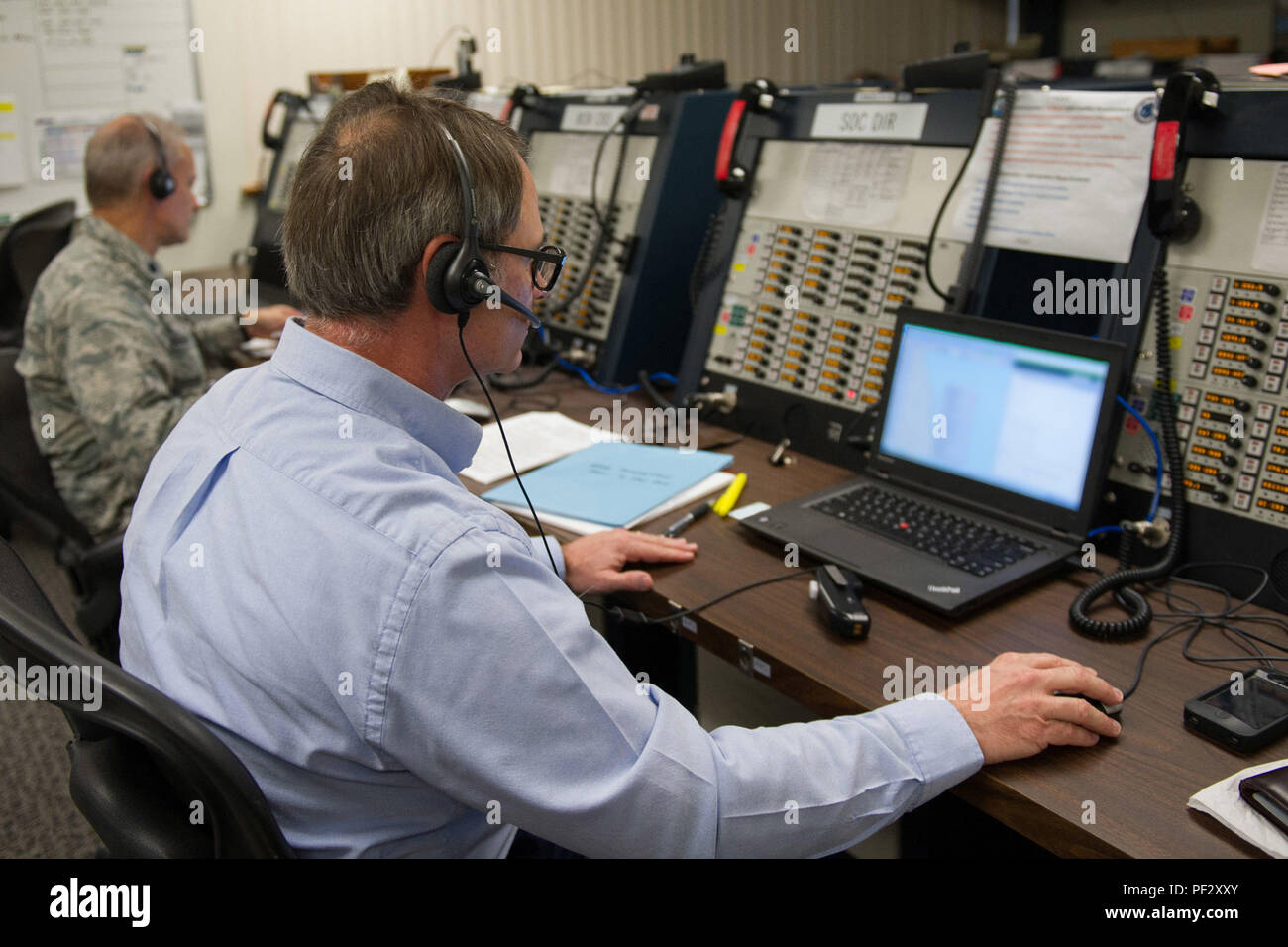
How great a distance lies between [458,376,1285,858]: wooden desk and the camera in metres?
0.79

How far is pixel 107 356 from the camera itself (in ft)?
6.02

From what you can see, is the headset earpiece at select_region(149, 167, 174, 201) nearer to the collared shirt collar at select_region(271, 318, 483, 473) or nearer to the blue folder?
the blue folder

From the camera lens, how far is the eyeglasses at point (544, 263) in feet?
3.12

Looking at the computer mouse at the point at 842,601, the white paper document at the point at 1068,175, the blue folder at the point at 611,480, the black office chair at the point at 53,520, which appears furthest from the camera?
the black office chair at the point at 53,520

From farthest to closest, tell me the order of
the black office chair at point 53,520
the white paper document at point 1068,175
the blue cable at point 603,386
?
the blue cable at point 603,386
the black office chair at point 53,520
the white paper document at point 1068,175

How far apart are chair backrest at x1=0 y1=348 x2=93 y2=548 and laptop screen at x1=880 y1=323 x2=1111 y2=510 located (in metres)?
1.36

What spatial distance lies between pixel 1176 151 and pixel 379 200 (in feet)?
3.05

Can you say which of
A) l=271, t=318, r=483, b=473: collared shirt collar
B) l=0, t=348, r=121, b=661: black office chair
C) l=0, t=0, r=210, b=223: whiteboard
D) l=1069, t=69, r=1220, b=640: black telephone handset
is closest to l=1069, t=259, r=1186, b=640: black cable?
l=1069, t=69, r=1220, b=640: black telephone handset

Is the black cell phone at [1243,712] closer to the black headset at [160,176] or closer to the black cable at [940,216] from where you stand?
the black cable at [940,216]

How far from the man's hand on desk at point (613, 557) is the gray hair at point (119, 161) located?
148cm

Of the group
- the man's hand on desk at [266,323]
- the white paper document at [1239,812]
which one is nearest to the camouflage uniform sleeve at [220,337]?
the man's hand on desk at [266,323]

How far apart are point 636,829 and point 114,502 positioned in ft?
5.07
